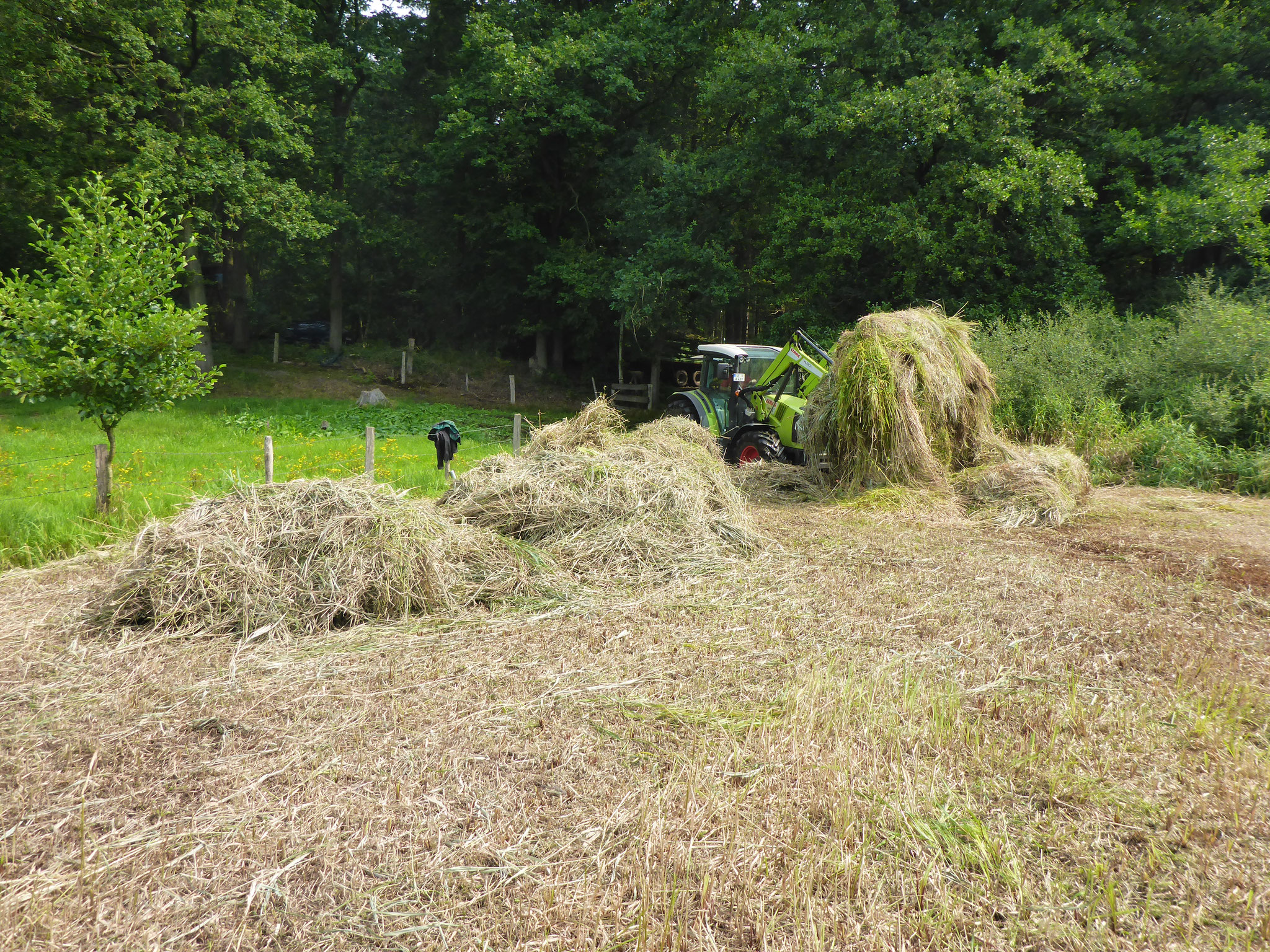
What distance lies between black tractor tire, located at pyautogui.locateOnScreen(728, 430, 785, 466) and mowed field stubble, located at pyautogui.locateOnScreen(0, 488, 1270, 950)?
6002 mm

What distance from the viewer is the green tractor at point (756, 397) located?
11.0 m

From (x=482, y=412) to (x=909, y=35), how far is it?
530 inches

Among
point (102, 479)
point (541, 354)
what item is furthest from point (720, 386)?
point (541, 354)

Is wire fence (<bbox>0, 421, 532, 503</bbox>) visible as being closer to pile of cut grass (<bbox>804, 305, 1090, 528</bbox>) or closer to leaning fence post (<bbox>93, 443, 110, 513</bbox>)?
leaning fence post (<bbox>93, 443, 110, 513</bbox>)

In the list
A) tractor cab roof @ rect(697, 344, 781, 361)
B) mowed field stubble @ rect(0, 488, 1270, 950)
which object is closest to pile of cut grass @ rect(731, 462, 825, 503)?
tractor cab roof @ rect(697, 344, 781, 361)

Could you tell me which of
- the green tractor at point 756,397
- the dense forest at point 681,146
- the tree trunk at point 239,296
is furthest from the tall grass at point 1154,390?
the tree trunk at point 239,296

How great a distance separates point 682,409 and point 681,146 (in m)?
14.3

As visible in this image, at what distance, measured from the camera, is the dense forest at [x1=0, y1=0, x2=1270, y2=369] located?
1505 centimetres

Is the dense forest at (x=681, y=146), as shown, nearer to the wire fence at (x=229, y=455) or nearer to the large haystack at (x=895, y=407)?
the large haystack at (x=895, y=407)

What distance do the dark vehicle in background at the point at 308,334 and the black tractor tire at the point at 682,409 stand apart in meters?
20.4

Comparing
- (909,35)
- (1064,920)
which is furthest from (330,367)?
(1064,920)

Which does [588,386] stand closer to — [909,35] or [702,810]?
[909,35]

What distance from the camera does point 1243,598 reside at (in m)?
5.58

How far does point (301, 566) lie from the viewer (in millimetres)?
5125
